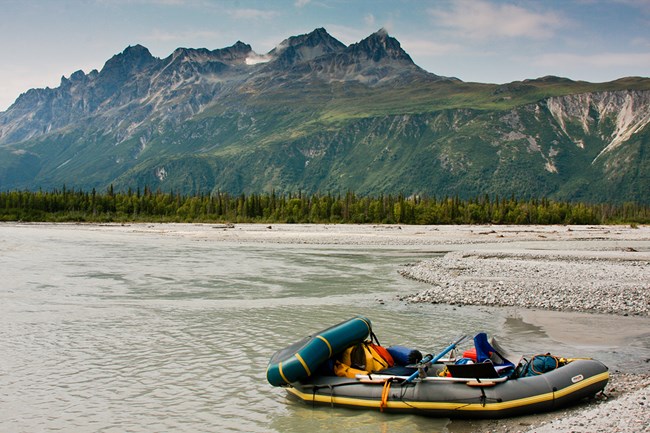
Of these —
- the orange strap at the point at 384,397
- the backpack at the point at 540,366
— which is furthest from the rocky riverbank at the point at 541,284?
the orange strap at the point at 384,397

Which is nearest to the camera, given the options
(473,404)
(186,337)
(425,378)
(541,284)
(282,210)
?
(473,404)

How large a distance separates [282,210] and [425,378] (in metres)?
142

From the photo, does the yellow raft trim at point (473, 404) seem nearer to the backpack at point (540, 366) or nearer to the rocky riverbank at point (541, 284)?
the backpack at point (540, 366)

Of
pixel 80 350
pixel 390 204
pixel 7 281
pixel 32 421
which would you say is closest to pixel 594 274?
pixel 80 350

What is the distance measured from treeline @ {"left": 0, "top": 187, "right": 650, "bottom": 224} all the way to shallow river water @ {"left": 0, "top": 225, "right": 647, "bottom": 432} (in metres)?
106

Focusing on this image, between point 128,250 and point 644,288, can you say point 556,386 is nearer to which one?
point 644,288

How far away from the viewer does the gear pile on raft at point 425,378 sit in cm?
1402

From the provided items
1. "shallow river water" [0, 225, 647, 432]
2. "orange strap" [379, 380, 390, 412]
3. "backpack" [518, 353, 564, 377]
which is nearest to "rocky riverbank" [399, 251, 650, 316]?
"shallow river water" [0, 225, 647, 432]

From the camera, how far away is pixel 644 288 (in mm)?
31484

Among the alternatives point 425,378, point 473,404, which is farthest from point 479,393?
point 425,378

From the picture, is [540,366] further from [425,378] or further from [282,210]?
[282,210]

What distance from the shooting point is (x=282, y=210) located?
15538cm

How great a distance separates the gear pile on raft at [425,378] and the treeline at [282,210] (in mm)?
132385

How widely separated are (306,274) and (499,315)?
18.8 meters
